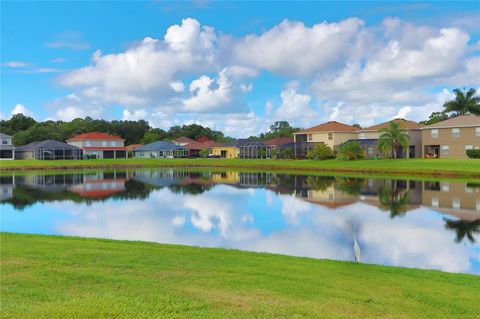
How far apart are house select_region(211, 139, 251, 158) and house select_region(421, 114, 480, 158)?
43310 millimetres

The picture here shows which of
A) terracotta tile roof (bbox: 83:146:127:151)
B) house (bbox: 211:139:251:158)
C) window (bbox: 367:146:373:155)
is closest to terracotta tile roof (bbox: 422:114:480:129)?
window (bbox: 367:146:373:155)

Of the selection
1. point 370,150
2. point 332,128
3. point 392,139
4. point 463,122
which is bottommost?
point 370,150

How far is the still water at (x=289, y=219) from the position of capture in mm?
15742

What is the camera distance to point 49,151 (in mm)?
96250

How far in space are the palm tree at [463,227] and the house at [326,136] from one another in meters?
62.2

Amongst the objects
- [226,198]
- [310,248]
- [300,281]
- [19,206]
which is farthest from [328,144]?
[300,281]

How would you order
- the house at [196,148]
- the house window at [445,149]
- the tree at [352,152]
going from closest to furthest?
the house window at [445,149] → the tree at [352,152] → the house at [196,148]

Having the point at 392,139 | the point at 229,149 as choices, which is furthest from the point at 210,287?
the point at 229,149

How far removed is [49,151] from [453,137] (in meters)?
76.3

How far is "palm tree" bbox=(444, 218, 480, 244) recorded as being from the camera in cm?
1773

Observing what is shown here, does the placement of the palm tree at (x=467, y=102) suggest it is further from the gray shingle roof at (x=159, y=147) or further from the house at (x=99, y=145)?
the house at (x=99, y=145)

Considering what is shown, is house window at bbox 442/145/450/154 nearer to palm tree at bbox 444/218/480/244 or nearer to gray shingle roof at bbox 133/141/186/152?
palm tree at bbox 444/218/480/244

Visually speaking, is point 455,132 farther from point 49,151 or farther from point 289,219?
point 49,151

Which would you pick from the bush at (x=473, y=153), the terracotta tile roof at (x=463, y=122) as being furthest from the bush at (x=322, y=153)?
the bush at (x=473, y=153)
